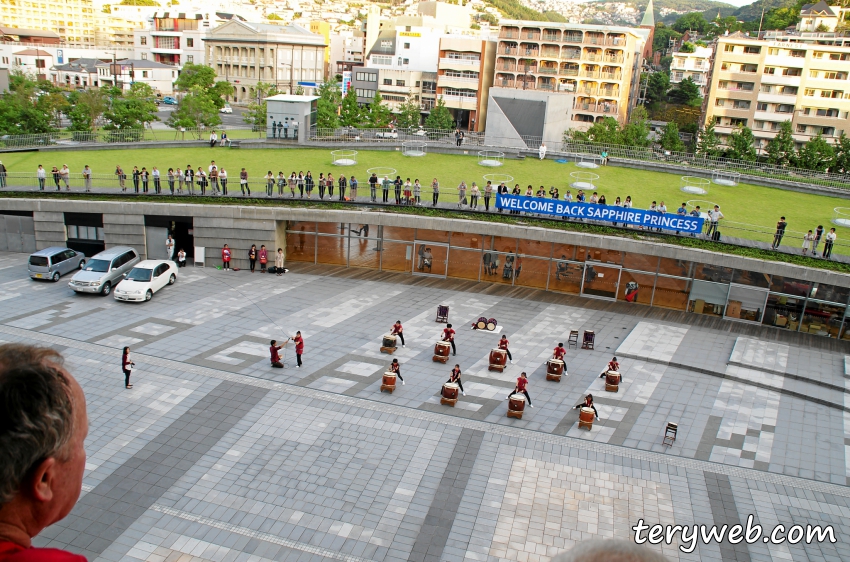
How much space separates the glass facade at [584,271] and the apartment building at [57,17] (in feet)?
554

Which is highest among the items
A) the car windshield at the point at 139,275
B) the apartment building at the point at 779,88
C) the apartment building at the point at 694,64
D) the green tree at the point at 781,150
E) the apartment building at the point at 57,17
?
the apartment building at the point at 57,17

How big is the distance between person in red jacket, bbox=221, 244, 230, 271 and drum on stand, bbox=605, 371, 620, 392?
19.0 meters

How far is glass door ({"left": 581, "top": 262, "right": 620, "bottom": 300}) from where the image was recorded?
3180 cm

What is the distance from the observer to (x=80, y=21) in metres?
184

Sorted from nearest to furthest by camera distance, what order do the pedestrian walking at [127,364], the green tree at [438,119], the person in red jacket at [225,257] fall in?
1. the pedestrian walking at [127,364]
2. the person in red jacket at [225,257]
3. the green tree at [438,119]

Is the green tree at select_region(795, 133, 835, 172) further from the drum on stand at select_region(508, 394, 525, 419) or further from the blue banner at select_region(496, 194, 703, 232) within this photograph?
the drum on stand at select_region(508, 394, 525, 419)

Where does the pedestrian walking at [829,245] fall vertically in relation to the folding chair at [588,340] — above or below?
above

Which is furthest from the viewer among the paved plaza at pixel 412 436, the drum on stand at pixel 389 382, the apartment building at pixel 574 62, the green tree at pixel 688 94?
the green tree at pixel 688 94

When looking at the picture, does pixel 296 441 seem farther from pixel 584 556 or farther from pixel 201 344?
pixel 584 556

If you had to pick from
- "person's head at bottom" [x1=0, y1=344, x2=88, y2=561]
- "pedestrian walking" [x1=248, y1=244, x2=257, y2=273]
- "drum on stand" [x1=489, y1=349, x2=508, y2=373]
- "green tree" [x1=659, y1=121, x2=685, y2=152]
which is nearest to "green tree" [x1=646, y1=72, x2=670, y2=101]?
"green tree" [x1=659, y1=121, x2=685, y2=152]

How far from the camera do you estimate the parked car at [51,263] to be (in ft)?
96.5

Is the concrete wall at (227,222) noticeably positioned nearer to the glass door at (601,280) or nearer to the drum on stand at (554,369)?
the glass door at (601,280)

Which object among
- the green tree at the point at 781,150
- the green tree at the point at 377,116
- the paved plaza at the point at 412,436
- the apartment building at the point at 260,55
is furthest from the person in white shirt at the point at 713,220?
the apartment building at the point at 260,55

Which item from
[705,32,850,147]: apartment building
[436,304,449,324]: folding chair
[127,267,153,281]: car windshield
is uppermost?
[705,32,850,147]: apartment building
